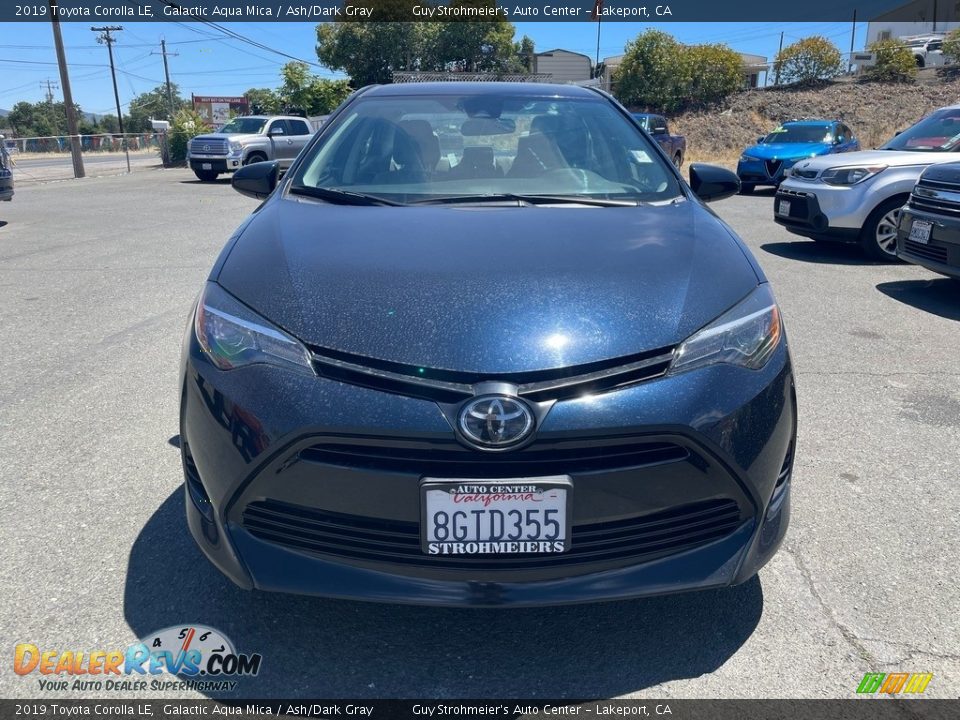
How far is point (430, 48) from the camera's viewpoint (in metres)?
50.1

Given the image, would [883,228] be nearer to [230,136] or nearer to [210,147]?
[210,147]

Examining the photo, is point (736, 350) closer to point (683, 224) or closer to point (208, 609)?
point (683, 224)

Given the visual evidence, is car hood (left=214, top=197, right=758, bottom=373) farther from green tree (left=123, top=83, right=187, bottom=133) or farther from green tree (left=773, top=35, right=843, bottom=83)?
green tree (left=123, top=83, right=187, bottom=133)

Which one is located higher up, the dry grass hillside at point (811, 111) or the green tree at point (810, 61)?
the green tree at point (810, 61)

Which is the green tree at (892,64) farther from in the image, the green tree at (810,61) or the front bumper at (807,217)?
the front bumper at (807,217)

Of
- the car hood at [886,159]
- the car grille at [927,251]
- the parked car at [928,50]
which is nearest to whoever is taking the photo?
the car grille at [927,251]

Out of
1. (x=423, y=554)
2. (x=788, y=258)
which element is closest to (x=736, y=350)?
(x=423, y=554)

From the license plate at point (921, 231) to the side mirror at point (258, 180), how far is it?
5267 millimetres

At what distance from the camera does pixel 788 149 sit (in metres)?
16.0

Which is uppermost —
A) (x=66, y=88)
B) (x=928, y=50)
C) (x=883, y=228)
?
(x=928, y=50)

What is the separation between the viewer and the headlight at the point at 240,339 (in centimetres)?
197

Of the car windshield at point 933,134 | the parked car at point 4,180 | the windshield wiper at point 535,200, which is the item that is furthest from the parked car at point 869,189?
the parked car at point 4,180

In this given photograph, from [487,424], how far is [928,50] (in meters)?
46.3

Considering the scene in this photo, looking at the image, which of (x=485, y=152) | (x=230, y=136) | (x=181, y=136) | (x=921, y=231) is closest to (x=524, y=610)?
(x=485, y=152)
